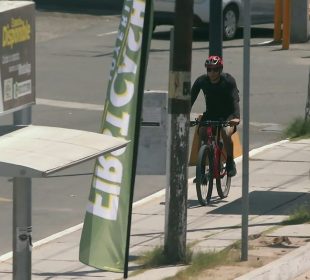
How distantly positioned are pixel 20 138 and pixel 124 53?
277 centimetres

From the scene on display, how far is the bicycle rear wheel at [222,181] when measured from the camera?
13.7 meters

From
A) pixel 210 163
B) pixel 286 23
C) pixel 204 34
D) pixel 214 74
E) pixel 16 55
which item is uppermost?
pixel 16 55

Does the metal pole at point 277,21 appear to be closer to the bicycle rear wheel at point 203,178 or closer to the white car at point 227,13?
the white car at point 227,13

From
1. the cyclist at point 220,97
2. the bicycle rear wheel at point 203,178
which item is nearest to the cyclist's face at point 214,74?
the cyclist at point 220,97

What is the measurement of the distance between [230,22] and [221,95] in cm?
1469

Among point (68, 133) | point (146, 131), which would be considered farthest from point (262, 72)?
point (68, 133)

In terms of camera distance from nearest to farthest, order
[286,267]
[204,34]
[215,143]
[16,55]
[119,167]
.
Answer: [16,55] < [119,167] < [286,267] < [215,143] < [204,34]

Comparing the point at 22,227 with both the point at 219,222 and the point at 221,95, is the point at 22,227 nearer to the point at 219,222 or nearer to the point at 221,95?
the point at 219,222

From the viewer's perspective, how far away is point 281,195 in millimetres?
13852

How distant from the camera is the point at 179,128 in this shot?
10.5 meters

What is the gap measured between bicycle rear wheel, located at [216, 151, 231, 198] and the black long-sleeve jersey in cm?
54

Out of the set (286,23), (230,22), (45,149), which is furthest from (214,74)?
(230,22)

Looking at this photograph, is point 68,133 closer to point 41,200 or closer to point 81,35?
point 41,200

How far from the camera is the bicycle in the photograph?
43.9 ft
